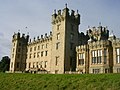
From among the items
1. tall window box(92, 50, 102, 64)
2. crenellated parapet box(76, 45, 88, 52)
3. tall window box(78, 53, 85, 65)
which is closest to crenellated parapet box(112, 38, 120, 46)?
tall window box(92, 50, 102, 64)

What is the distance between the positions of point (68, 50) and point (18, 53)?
3027 centimetres

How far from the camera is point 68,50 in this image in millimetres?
57531

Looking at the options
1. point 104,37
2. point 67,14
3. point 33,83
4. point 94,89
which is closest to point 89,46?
point 67,14

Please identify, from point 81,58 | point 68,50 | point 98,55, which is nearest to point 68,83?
point 98,55

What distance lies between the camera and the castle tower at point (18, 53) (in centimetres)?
8081

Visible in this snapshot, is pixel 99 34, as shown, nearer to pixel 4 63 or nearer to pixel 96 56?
pixel 96 56

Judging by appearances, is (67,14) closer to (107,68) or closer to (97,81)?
(107,68)

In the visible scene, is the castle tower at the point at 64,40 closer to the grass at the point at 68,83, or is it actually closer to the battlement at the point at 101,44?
the battlement at the point at 101,44

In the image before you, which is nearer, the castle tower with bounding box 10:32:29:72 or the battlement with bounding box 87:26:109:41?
the battlement with bounding box 87:26:109:41

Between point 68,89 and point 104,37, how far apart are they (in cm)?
4265

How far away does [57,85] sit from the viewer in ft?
98.4

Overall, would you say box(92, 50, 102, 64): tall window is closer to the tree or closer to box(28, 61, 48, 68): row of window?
box(28, 61, 48, 68): row of window

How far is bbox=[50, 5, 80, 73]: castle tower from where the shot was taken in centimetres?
5656

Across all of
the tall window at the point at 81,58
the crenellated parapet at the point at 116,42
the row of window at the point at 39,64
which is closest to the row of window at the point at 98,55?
the crenellated parapet at the point at 116,42
